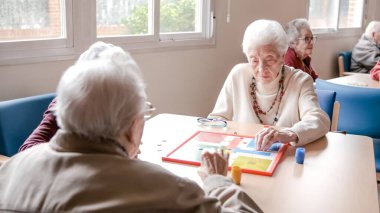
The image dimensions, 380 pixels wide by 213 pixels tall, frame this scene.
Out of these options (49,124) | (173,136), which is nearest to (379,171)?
(173,136)

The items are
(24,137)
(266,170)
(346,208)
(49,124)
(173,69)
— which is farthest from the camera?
(173,69)

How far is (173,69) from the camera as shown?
3.69m

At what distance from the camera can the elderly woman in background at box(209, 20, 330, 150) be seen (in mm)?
2247

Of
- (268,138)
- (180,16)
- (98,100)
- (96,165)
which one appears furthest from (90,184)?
(180,16)

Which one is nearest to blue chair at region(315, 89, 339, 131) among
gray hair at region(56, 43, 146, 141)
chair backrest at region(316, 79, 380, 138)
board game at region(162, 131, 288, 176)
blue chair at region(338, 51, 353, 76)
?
chair backrest at region(316, 79, 380, 138)

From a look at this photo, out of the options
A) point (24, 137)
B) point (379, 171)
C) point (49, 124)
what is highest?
point (49, 124)

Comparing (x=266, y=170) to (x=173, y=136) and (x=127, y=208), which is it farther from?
(x=127, y=208)

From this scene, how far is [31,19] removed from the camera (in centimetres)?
270

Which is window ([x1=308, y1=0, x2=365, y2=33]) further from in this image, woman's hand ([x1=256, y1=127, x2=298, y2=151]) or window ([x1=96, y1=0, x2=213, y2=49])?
woman's hand ([x1=256, y1=127, x2=298, y2=151])

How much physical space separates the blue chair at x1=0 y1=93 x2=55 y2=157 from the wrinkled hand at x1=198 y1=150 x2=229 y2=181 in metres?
1.14

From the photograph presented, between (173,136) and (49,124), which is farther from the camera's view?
(173,136)

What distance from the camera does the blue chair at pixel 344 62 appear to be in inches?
224

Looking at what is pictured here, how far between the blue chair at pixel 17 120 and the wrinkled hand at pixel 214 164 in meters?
1.14

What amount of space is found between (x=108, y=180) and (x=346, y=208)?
2.54ft
